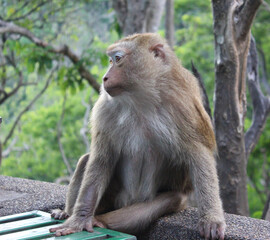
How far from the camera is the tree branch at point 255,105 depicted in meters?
5.41

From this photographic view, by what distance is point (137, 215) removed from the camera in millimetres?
3135

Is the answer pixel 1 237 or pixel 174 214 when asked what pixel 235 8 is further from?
pixel 1 237

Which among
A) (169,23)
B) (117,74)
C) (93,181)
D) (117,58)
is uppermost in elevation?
(169,23)

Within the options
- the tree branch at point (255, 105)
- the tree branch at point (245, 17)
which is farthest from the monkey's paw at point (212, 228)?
the tree branch at point (255, 105)

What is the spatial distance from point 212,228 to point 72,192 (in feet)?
3.60

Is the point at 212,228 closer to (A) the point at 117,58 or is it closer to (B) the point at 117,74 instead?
(B) the point at 117,74

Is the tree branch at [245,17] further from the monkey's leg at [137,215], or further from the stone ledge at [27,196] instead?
the stone ledge at [27,196]

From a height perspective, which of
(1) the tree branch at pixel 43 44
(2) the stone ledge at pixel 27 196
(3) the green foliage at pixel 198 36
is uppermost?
(3) the green foliage at pixel 198 36

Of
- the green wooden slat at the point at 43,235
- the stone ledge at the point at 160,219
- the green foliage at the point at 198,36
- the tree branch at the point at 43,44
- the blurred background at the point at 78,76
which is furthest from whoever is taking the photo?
the green foliage at the point at 198,36

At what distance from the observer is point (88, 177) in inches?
126

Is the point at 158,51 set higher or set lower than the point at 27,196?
higher

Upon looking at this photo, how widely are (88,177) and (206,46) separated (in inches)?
443

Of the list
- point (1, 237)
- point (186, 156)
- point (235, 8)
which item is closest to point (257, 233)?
point (186, 156)

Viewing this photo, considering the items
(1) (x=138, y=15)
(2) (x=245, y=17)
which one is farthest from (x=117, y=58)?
(1) (x=138, y=15)
